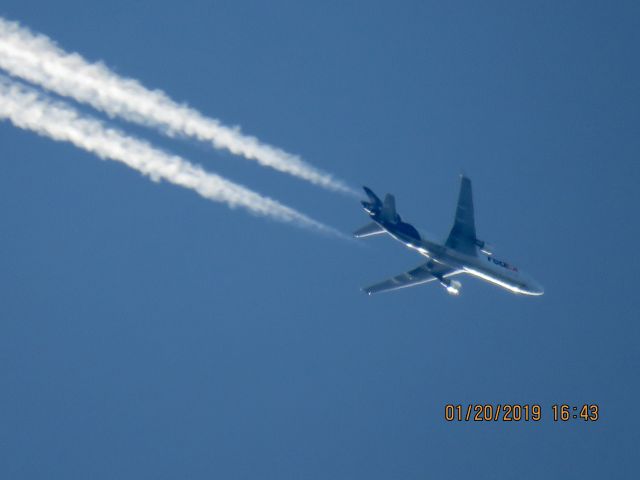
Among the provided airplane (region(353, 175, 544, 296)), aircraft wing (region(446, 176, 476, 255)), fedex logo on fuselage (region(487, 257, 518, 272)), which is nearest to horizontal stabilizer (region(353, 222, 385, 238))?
airplane (region(353, 175, 544, 296))

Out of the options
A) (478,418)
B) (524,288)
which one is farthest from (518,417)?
(524,288)

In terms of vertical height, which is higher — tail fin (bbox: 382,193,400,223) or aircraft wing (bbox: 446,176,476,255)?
aircraft wing (bbox: 446,176,476,255)

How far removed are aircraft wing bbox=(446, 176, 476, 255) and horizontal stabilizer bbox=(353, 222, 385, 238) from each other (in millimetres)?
3585

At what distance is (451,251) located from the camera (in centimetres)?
4684

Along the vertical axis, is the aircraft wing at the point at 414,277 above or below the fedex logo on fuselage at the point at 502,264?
below

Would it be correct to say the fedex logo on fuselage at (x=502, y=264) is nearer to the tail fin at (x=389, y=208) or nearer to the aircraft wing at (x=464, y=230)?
the aircraft wing at (x=464, y=230)

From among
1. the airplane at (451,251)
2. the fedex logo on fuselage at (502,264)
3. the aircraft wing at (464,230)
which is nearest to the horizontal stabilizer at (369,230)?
the airplane at (451,251)

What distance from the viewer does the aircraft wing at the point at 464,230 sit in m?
46.2

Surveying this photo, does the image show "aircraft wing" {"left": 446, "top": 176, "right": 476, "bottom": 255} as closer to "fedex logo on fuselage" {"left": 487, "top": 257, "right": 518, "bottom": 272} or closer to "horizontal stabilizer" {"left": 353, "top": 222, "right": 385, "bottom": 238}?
"fedex logo on fuselage" {"left": 487, "top": 257, "right": 518, "bottom": 272}

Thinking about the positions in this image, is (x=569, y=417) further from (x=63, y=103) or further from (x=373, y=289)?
(x=63, y=103)

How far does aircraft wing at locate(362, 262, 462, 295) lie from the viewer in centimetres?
4991

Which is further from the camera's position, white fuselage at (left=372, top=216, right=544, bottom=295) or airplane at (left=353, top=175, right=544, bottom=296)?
white fuselage at (left=372, top=216, right=544, bottom=295)

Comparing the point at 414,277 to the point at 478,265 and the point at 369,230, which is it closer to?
the point at 478,265

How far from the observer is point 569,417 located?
163 ft
